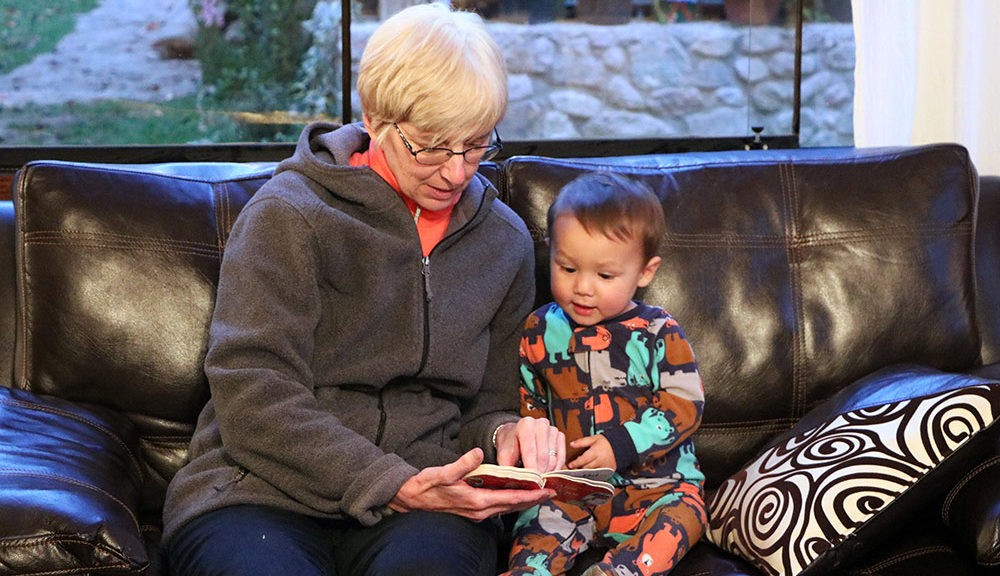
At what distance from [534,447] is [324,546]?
1.22ft

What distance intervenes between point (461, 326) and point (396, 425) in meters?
0.21

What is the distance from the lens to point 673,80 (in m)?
3.81

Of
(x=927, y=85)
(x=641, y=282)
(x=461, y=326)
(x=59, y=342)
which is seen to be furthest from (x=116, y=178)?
(x=927, y=85)

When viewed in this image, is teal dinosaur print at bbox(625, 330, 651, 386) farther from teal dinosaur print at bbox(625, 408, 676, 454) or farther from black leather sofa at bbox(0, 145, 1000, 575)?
black leather sofa at bbox(0, 145, 1000, 575)

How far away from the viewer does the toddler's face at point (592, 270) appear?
1886 mm

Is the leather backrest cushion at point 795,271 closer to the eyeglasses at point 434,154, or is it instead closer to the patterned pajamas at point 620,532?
the patterned pajamas at point 620,532

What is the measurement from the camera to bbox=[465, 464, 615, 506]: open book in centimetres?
159

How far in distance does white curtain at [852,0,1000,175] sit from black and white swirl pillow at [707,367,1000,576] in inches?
47.6

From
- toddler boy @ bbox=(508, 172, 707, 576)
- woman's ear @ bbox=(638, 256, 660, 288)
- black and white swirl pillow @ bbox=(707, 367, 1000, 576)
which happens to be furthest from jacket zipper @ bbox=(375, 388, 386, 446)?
black and white swirl pillow @ bbox=(707, 367, 1000, 576)

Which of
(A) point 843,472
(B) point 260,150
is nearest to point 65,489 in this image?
(A) point 843,472

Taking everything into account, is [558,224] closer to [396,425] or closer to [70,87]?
[396,425]

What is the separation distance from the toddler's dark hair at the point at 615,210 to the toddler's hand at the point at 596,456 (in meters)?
0.35

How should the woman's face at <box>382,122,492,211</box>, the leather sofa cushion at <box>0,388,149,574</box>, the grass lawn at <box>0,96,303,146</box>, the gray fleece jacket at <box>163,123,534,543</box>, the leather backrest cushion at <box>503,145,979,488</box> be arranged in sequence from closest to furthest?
1. the leather sofa cushion at <box>0,388,149,574</box>
2. the gray fleece jacket at <box>163,123,534,543</box>
3. the woman's face at <box>382,122,492,211</box>
4. the leather backrest cushion at <box>503,145,979,488</box>
5. the grass lawn at <box>0,96,303,146</box>

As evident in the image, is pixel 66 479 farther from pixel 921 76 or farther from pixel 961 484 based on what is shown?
pixel 921 76
